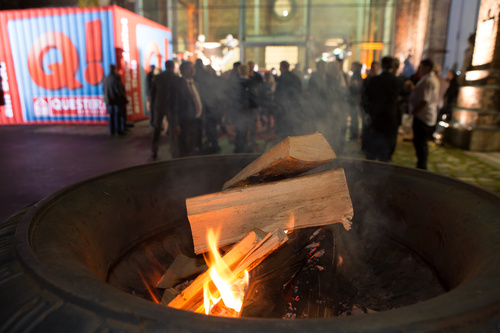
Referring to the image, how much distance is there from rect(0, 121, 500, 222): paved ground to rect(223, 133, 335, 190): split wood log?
2926 millimetres

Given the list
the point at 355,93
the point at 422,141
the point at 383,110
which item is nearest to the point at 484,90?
the point at 355,93

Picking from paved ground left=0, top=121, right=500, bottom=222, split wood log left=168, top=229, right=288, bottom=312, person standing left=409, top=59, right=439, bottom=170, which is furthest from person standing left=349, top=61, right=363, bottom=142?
split wood log left=168, top=229, right=288, bottom=312

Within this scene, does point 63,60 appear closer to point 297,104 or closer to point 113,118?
point 113,118

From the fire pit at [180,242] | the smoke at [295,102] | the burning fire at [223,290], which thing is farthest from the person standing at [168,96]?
the burning fire at [223,290]

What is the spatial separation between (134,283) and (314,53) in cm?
1915

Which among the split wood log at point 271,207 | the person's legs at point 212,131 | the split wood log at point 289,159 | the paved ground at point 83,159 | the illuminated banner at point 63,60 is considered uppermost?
the illuminated banner at point 63,60

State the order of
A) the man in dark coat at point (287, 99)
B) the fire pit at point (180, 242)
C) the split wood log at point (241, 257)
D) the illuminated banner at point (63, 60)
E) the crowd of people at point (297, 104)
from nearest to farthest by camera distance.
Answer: the fire pit at point (180, 242)
the split wood log at point (241, 257)
the crowd of people at point (297, 104)
the man in dark coat at point (287, 99)
the illuminated banner at point (63, 60)

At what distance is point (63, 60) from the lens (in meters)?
9.88

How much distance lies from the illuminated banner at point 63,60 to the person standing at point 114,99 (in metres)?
1.77

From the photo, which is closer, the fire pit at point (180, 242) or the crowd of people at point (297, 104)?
the fire pit at point (180, 242)

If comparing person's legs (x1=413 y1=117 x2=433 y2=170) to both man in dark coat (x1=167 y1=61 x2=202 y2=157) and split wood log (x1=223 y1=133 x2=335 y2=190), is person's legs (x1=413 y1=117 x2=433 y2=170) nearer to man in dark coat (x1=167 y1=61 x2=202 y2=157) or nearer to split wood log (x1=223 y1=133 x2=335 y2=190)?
man in dark coat (x1=167 y1=61 x2=202 y2=157)

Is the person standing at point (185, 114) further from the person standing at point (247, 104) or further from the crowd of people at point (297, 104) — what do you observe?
the person standing at point (247, 104)

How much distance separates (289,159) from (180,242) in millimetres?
981

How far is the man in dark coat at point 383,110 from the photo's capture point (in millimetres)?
4602
